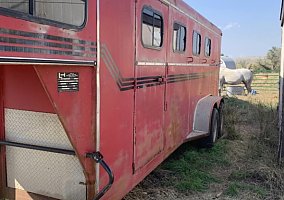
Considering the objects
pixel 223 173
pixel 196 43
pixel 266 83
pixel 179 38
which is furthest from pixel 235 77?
pixel 179 38

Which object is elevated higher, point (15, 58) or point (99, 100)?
point (15, 58)

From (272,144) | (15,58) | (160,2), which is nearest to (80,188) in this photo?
(15,58)

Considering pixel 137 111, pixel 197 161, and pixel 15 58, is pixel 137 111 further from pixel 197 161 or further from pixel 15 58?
pixel 197 161

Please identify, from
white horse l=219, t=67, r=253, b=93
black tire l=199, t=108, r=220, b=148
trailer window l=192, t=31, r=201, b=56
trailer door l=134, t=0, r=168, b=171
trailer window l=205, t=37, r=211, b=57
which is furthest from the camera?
white horse l=219, t=67, r=253, b=93

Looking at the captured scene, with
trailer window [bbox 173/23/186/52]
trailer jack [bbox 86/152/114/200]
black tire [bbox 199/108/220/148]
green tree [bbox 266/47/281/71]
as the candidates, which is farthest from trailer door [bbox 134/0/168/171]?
green tree [bbox 266/47/281/71]

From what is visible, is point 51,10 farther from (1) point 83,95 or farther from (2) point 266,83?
(2) point 266,83

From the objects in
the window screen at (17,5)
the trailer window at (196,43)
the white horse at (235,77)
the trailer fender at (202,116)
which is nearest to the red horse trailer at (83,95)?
the window screen at (17,5)

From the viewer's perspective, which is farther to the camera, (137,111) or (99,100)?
(137,111)

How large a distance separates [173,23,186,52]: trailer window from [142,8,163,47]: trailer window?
23.8 inches

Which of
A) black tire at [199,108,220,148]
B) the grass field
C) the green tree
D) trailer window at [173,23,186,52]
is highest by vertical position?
the green tree

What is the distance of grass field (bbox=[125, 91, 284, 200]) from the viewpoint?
4715mm

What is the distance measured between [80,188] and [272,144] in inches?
194

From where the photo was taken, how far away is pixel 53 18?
2402mm

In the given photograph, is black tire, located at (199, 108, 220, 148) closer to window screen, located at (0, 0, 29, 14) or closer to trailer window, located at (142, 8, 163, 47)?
trailer window, located at (142, 8, 163, 47)
